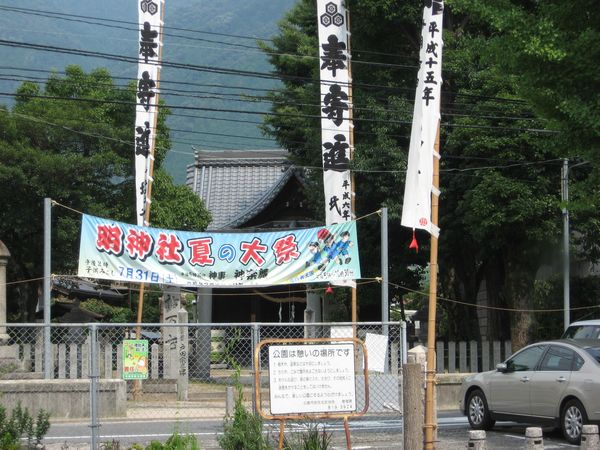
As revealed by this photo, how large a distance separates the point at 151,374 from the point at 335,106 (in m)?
7.96

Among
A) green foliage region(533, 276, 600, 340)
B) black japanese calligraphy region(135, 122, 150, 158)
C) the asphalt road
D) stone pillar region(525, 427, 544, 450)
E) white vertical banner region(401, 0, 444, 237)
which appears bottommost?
the asphalt road

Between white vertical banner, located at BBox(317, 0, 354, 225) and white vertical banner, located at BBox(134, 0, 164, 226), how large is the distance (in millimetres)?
3867

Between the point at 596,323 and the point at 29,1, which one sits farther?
the point at 29,1

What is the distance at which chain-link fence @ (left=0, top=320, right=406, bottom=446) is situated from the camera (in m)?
11.5

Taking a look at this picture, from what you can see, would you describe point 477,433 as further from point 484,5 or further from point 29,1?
point 29,1

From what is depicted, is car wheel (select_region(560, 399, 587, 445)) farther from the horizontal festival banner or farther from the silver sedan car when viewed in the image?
the horizontal festival banner

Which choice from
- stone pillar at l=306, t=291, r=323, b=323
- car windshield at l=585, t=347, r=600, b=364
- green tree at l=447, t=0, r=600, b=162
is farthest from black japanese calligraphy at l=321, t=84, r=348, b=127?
stone pillar at l=306, t=291, r=323, b=323

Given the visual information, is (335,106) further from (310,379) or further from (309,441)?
(309,441)

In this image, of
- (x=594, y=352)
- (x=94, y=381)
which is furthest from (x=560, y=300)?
(x=94, y=381)

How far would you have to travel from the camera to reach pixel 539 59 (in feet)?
40.8

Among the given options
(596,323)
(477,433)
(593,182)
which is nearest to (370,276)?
(596,323)

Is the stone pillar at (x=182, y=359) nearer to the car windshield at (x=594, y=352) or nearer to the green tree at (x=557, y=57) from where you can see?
the car windshield at (x=594, y=352)

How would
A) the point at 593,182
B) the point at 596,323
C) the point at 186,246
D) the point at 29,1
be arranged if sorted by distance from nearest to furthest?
the point at 593,182, the point at 596,323, the point at 186,246, the point at 29,1

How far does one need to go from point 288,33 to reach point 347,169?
1431 cm
